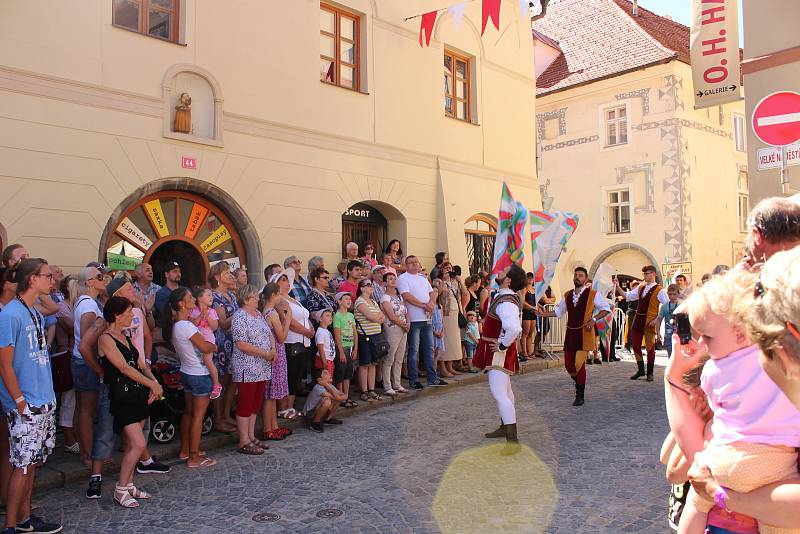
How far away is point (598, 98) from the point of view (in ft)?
85.9

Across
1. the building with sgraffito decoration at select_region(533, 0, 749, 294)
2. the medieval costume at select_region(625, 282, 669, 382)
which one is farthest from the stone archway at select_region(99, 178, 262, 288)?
the building with sgraffito decoration at select_region(533, 0, 749, 294)

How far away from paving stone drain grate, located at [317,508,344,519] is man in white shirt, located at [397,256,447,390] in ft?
16.7

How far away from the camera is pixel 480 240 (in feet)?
49.8

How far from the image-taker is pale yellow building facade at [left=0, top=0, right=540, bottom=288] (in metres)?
8.26

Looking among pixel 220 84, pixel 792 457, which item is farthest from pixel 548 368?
pixel 792 457

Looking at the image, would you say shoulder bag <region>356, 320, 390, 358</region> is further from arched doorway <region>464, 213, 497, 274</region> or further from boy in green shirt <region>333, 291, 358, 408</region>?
arched doorway <region>464, 213, 497, 274</region>

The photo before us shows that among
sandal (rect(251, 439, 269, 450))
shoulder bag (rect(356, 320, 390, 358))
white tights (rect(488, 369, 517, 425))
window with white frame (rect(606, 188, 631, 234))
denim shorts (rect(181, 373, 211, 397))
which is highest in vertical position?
window with white frame (rect(606, 188, 631, 234))

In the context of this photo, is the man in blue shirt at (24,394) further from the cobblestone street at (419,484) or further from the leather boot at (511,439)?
the leather boot at (511,439)

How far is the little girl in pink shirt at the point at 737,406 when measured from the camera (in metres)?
2.04

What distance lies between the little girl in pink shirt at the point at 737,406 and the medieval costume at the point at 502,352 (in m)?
4.53

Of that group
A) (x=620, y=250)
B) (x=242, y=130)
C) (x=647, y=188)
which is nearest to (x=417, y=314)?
(x=242, y=130)

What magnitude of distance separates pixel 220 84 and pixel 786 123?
7536mm

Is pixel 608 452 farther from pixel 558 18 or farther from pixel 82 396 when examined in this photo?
pixel 558 18

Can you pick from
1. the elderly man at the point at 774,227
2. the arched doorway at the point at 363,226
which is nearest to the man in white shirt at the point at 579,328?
the arched doorway at the point at 363,226
